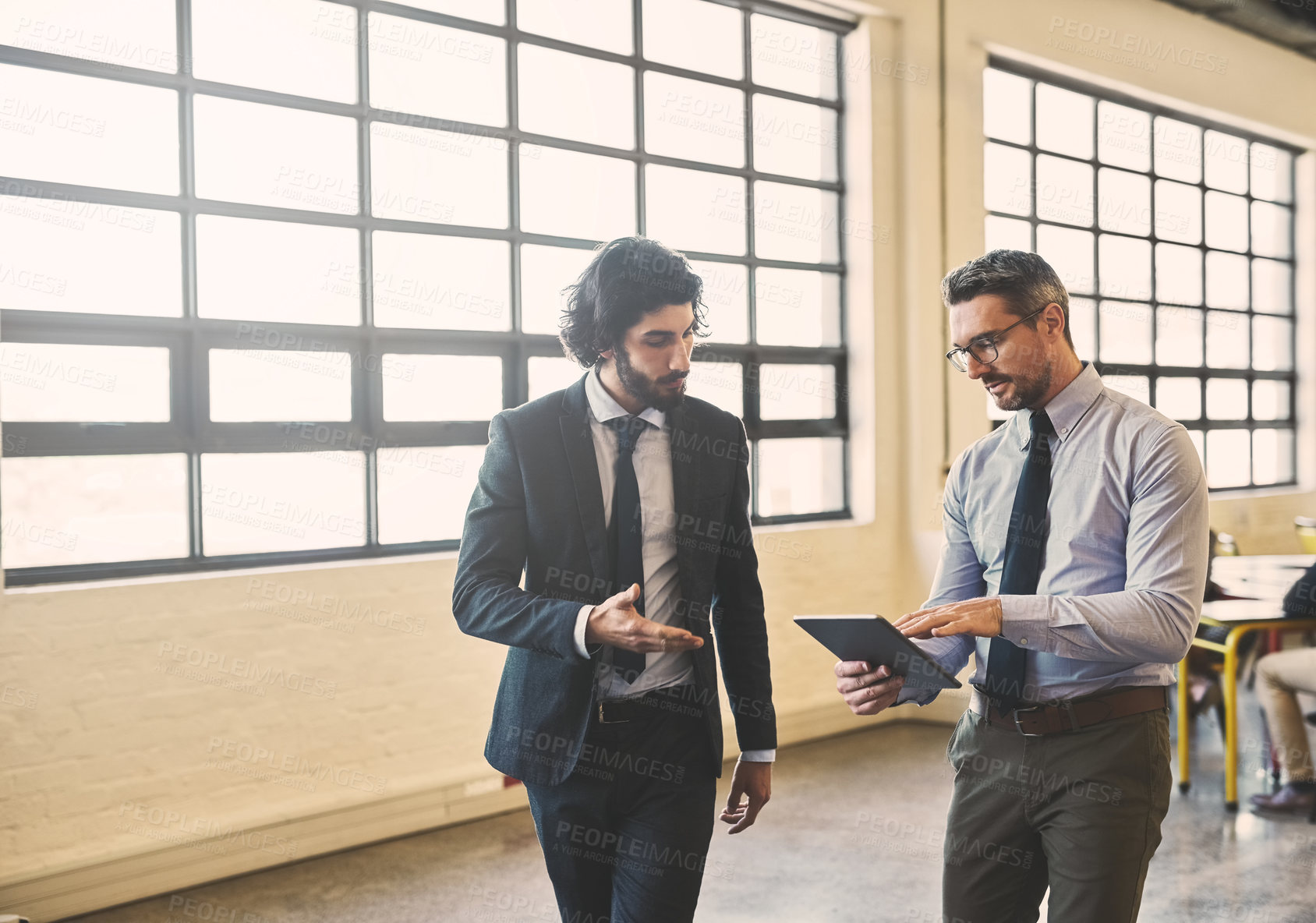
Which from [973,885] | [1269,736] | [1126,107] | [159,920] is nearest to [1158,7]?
[1126,107]

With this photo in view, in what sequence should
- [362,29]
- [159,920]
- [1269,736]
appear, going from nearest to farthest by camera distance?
1. [159,920]
2. [362,29]
3. [1269,736]

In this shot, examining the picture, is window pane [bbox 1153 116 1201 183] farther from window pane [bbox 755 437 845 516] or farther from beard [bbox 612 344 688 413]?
beard [bbox 612 344 688 413]

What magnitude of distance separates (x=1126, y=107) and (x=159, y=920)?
7.23 m

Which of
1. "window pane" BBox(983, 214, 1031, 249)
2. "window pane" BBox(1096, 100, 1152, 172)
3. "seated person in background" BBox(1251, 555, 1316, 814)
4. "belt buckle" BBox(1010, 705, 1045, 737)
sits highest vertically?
"window pane" BBox(1096, 100, 1152, 172)

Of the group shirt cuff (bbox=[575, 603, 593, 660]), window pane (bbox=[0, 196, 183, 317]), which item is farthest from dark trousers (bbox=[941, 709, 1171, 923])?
window pane (bbox=[0, 196, 183, 317])

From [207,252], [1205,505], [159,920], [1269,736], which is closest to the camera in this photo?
[1205,505]

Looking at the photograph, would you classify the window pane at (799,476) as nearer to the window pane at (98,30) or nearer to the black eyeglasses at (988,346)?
the window pane at (98,30)

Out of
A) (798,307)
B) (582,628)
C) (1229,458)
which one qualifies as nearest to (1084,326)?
(1229,458)

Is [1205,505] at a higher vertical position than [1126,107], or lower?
lower

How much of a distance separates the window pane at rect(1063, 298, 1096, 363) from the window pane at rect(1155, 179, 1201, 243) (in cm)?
108

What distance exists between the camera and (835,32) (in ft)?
17.5

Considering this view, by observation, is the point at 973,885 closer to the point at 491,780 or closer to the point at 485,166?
the point at 491,780

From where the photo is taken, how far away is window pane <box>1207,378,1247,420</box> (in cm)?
766

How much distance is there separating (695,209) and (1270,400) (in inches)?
233
